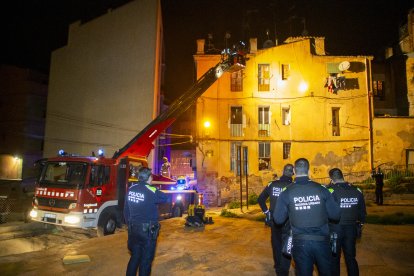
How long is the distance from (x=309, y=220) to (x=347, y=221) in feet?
5.36

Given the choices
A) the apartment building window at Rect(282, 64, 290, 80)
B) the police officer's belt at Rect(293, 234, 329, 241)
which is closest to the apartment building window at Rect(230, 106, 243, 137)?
the apartment building window at Rect(282, 64, 290, 80)

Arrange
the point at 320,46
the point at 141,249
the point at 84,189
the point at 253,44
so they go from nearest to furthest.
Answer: the point at 141,249
the point at 84,189
the point at 253,44
the point at 320,46

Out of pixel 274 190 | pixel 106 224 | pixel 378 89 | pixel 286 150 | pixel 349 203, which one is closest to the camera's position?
pixel 349 203

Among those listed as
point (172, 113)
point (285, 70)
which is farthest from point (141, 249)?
point (285, 70)

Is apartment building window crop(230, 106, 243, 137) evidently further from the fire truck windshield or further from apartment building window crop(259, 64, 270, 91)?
the fire truck windshield

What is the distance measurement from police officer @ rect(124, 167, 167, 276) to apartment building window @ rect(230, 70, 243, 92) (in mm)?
18683

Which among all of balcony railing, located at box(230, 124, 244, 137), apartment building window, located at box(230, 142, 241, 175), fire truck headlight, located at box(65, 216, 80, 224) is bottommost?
fire truck headlight, located at box(65, 216, 80, 224)

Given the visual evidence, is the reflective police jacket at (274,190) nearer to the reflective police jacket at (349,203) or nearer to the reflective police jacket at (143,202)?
the reflective police jacket at (349,203)

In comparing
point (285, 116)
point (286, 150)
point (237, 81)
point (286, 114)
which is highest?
point (237, 81)

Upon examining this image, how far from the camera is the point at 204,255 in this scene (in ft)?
23.2

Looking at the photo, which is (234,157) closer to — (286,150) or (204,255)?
(286,150)

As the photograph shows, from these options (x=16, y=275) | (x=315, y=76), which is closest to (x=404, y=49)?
(x=315, y=76)

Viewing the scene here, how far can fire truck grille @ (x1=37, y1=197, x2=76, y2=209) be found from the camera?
9297 mm

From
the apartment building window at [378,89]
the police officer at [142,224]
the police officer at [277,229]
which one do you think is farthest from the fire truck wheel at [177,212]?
the apartment building window at [378,89]
